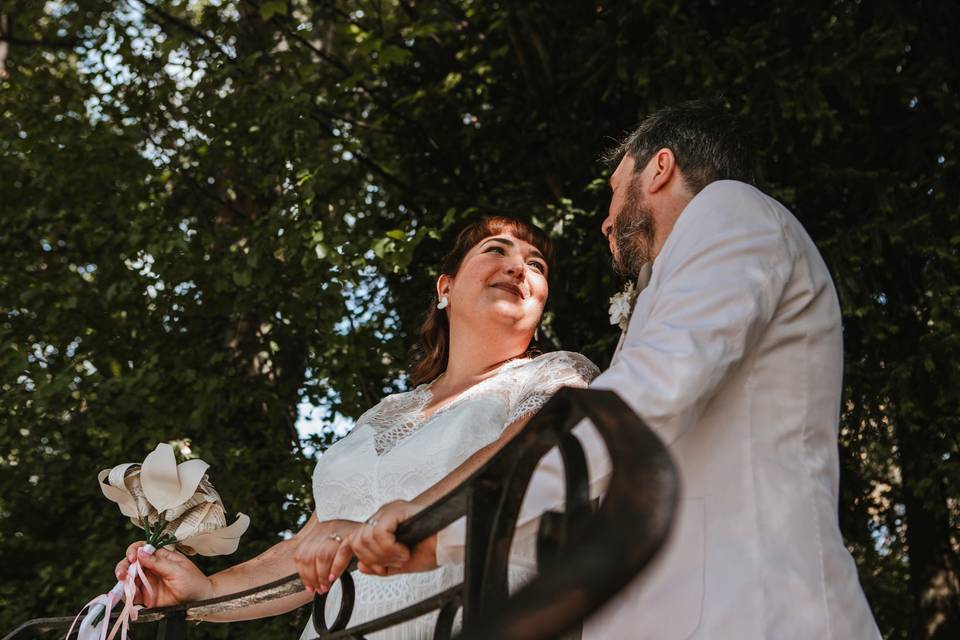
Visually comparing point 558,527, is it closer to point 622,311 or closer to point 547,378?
point 622,311

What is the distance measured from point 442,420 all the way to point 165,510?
2.68ft

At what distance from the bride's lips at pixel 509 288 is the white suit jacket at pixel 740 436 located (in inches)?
58.4

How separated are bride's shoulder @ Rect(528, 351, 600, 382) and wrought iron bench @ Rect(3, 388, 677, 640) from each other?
125 centimetres

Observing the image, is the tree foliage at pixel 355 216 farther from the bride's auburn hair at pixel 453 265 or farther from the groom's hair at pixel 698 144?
the groom's hair at pixel 698 144

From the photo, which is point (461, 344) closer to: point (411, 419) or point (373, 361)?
point (411, 419)

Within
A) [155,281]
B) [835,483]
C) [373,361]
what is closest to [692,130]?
[835,483]

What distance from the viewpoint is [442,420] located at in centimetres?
299

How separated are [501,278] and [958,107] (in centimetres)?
276

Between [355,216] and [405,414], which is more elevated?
[355,216]

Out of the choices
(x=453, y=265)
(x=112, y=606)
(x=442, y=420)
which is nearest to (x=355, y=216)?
(x=453, y=265)

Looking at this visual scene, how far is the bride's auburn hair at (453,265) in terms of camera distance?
3590mm

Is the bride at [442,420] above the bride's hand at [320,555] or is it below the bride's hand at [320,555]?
above

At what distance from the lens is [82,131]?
5801 mm

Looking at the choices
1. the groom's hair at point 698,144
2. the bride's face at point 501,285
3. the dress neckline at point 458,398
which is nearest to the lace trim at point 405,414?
the dress neckline at point 458,398
